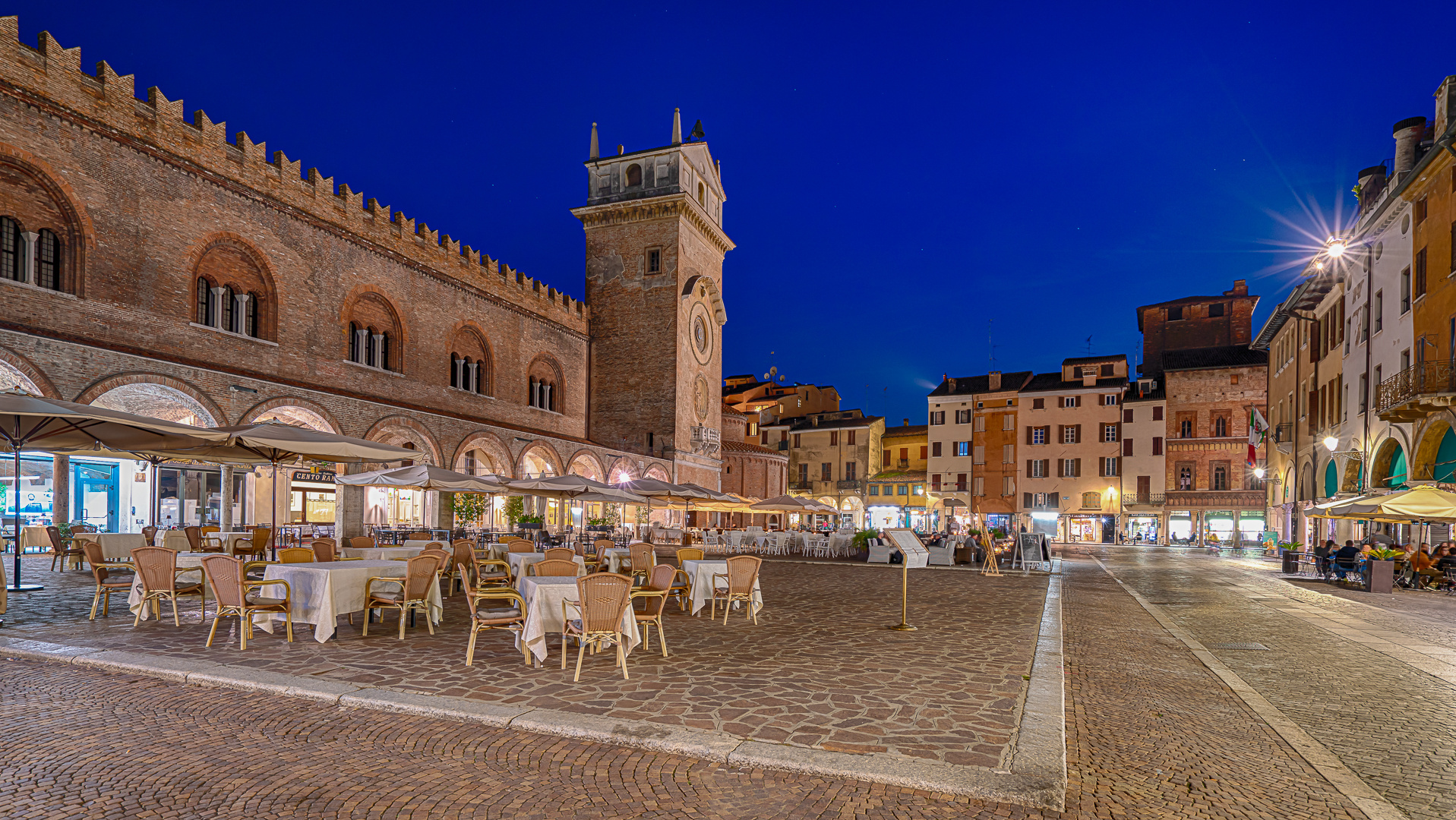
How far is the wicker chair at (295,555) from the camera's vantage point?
9859 millimetres

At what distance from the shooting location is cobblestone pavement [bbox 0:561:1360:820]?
4090 mm

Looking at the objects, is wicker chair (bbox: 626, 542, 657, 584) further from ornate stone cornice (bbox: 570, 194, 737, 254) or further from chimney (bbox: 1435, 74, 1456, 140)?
ornate stone cornice (bbox: 570, 194, 737, 254)

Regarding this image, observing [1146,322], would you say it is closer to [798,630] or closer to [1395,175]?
[1395,175]

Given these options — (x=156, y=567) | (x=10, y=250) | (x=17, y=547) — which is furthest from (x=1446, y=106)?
(x=10, y=250)

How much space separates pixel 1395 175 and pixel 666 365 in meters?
25.5

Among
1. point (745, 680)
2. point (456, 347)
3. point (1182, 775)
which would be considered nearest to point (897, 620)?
point (745, 680)

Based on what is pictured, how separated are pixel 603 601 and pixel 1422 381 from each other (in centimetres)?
1987

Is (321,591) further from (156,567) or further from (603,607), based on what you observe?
(603,607)

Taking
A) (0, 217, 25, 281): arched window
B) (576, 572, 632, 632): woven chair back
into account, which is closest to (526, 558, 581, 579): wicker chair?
(576, 572, 632, 632): woven chair back

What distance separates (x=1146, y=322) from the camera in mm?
55469

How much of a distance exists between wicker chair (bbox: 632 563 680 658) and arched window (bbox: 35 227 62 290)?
53.1 ft

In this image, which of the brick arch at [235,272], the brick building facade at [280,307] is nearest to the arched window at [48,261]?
the brick building facade at [280,307]

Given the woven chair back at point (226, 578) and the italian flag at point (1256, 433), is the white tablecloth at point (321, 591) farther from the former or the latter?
the italian flag at point (1256, 433)

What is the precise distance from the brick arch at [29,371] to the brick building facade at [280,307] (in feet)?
0.10
